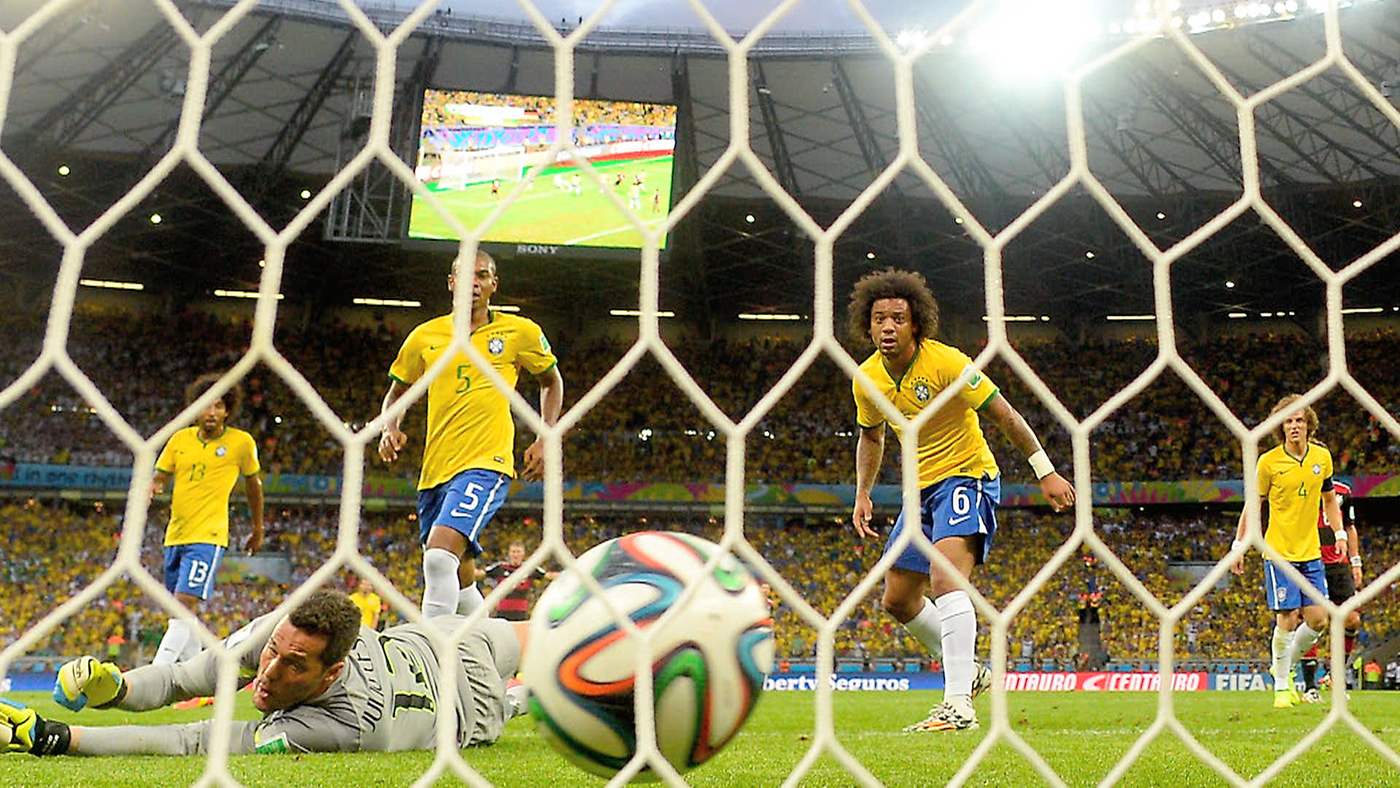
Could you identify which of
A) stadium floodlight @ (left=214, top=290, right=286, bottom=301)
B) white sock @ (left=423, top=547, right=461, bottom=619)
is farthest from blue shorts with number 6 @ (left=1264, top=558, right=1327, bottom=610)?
stadium floodlight @ (left=214, top=290, right=286, bottom=301)

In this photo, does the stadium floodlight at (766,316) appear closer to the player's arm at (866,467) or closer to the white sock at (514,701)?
the player's arm at (866,467)

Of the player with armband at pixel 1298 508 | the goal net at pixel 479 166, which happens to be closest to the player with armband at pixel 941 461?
the player with armband at pixel 1298 508

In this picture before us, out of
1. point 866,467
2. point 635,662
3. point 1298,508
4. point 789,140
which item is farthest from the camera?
point 789,140

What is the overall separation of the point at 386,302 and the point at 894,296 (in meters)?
19.8

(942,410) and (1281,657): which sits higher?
(942,410)

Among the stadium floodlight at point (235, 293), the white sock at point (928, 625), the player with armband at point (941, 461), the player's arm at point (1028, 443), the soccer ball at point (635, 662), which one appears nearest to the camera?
the soccer ball at point (635, 662)

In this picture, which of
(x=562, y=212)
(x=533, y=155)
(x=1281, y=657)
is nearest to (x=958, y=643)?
(x=1281, y=657)

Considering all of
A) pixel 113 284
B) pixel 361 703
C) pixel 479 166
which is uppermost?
pixel 479 166

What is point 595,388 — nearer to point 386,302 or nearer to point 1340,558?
point 1340,558

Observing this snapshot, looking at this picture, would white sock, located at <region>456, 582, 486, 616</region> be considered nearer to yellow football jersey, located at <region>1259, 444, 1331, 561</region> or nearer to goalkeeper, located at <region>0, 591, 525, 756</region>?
goalkeeper, located at <region>0, 591, 525, 756</region>

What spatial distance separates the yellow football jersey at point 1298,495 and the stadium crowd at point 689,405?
13.8 m

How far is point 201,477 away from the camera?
537cm

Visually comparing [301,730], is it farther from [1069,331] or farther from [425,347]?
[1069,331]

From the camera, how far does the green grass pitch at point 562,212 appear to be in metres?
15.2
